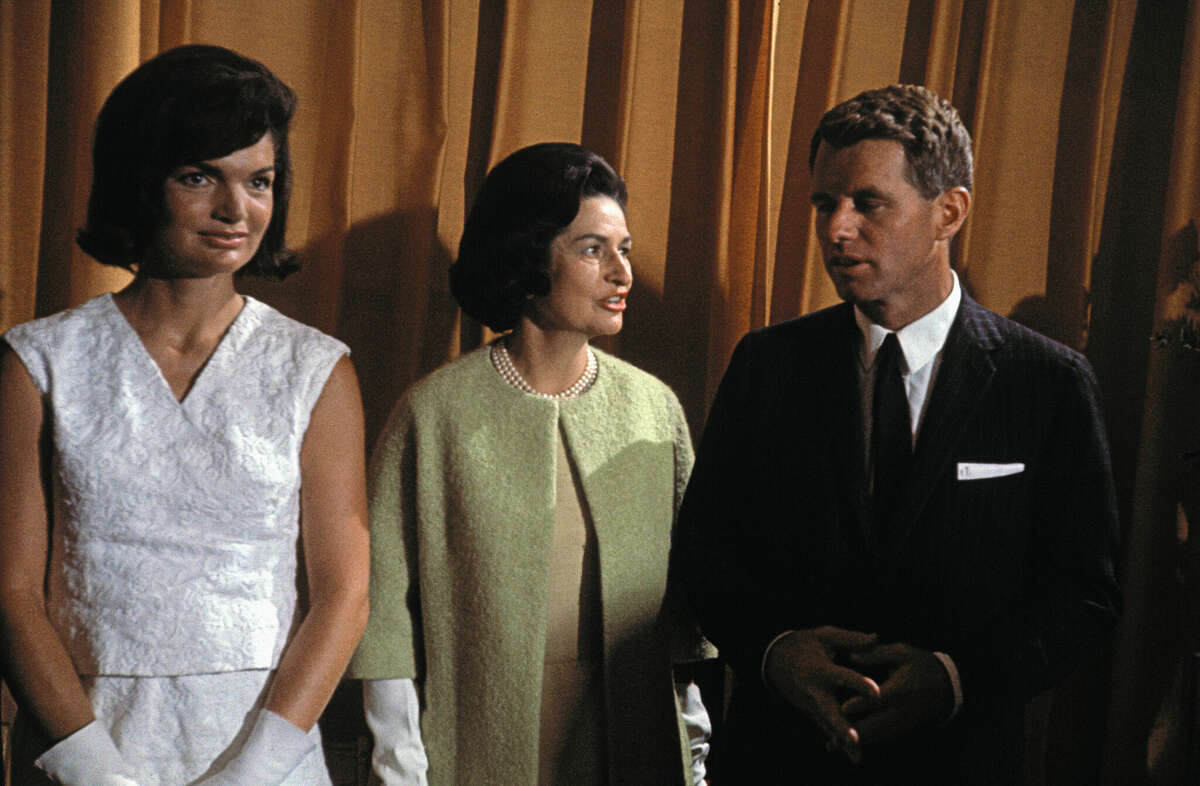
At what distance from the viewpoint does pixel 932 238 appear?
1.43 meters

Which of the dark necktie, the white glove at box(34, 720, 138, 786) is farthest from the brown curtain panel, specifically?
the white glove at box(34, 720, 138, 786)

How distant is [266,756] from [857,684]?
718 millimetres

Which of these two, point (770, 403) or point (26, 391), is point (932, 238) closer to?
point (770, 403)

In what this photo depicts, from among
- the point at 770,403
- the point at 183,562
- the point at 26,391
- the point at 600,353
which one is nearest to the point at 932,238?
the point at 770,403

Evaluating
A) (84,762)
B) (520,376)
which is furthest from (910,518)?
(84,762)

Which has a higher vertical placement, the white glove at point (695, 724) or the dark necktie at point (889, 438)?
the dark necktie at point (889, 438)

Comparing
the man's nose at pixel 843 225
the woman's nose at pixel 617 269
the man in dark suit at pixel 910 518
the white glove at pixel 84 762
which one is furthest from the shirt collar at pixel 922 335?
the white glove at pixel 84 762

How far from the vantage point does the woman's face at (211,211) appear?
4.36 feet

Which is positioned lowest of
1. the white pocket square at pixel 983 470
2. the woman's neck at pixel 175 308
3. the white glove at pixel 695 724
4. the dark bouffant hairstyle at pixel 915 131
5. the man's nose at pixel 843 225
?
the white glove at pixel 695 724

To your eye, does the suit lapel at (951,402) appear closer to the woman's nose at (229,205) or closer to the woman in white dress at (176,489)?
the woman in white dress at (176,489)

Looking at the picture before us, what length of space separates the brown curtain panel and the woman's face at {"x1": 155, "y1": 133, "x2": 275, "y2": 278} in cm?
43

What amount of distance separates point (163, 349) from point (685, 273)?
2.96ft

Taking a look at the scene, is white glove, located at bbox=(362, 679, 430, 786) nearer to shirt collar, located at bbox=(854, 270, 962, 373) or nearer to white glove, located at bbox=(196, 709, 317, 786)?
white glove, located at bbox=(196, 709, 317, 786)

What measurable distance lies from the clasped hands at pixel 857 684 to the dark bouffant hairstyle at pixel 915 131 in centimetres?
59
